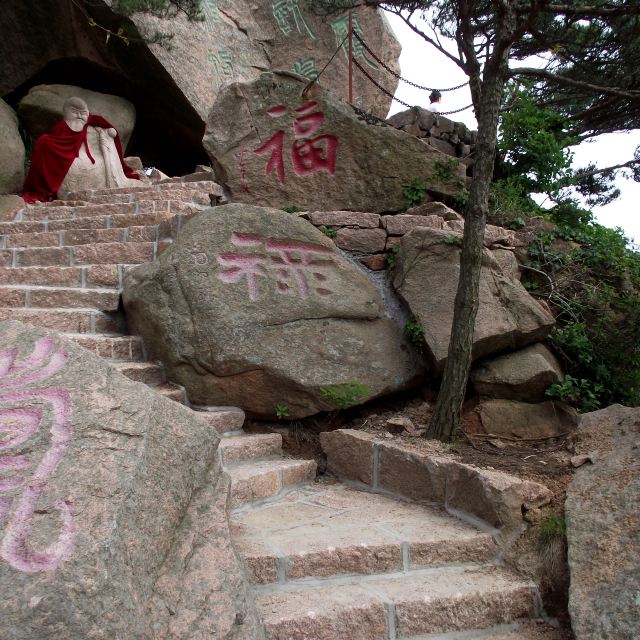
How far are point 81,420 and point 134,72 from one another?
1058 cm

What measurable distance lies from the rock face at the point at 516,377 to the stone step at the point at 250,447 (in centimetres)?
148

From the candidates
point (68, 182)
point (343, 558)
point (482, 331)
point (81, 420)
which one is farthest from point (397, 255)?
point (68, 182)

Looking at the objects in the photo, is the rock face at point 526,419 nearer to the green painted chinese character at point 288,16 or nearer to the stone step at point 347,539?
the stone step at point 347,539

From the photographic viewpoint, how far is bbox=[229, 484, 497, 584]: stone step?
2600mm

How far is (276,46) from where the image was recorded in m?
12.5

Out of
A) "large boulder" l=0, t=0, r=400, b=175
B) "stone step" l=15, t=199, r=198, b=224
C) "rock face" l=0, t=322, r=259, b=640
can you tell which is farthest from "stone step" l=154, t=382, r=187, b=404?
"large boulder" l=0, t=0, r=400, b=175

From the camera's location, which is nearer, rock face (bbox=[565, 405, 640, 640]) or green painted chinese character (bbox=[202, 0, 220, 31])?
rock face (bbox=[565, 405, 640, 640])

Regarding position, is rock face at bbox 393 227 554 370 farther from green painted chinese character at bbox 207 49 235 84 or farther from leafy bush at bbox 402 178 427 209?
green painted chinese character at bbox 207 49 235 84

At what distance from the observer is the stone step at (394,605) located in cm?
231

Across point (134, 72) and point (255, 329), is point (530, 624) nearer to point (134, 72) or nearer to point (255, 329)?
point (255, 329)

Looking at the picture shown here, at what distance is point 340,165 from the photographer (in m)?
5.58

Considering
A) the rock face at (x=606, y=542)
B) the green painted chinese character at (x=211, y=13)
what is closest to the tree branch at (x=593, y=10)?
the rock face at (x=606, y=542)

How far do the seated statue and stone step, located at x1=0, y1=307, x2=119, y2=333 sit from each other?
12.2ft

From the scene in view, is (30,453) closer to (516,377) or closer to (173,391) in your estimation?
(173,391)
